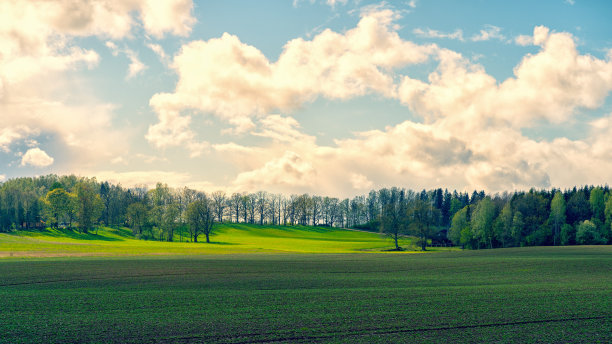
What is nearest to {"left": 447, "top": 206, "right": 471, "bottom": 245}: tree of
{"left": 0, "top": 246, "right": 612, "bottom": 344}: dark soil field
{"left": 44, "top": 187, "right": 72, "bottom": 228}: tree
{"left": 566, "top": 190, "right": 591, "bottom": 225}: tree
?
{"left": 566, "top": 190, "right": 591, "bottom": 225}: tree

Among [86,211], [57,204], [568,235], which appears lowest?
[568,235]

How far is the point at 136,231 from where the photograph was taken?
13025cm

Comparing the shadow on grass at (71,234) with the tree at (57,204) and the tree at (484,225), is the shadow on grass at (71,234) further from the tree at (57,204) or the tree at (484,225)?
the tree at (484,225)

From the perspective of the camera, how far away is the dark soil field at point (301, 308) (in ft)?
50.6

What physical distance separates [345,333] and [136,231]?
417 feet

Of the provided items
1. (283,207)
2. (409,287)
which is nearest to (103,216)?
(283,207)

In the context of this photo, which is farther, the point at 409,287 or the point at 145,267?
the point at 145,267

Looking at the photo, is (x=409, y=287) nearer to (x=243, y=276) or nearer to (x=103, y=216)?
(x=243, y=276)

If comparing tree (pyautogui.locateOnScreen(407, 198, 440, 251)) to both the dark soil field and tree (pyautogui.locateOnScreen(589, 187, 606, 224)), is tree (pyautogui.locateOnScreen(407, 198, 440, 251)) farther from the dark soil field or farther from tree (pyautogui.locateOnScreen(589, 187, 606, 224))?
the dark soil field

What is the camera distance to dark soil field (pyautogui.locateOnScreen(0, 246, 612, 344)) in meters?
15.4

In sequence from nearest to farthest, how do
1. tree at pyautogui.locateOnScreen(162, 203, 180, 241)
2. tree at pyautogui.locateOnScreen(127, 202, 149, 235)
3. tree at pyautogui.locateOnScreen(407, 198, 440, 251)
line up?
1. tree at pyautogui.locateOnScreen(407, 198, 440, 251)
2. tree at pyautogui.locateOnScreen(162, 203, 180, 241)
3. tree at pyautogui.locateOnScreen(127, 202, 149, 235)

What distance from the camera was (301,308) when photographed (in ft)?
65.5

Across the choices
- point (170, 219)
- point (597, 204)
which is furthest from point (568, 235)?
point (170, 219)

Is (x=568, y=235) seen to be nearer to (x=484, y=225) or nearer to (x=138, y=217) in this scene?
(x=484, y=225)
